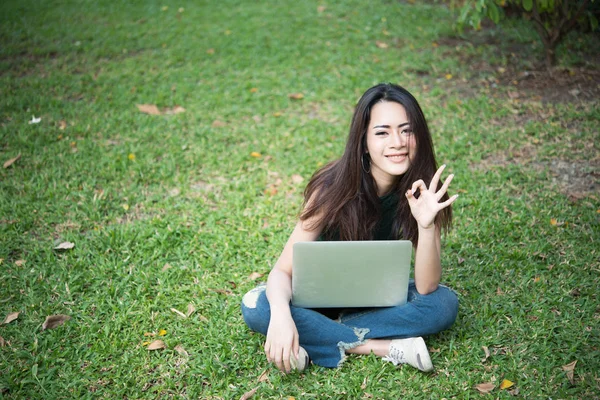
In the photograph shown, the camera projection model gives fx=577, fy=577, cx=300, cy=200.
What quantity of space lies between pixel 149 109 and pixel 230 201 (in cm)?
177

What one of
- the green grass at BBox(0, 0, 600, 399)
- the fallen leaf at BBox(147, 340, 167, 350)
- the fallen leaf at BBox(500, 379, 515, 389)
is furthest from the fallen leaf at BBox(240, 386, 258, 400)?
the fallen leaf at BBox(500, 379, 515, 389)

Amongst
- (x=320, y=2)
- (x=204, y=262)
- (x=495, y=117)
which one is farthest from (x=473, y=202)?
(x=320, y=2)

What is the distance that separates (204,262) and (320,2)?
591cm

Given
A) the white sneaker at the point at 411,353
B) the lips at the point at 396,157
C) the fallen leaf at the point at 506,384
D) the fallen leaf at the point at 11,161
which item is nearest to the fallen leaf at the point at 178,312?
the white sneaker at the point at 411,353

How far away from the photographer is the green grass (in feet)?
8.79

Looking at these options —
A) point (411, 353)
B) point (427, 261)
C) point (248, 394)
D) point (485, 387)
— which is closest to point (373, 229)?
point (427, 261)

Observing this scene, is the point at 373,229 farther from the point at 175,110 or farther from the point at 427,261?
the point at 175,110

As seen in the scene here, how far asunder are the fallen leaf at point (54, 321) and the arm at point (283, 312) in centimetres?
116

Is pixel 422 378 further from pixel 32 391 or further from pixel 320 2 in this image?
pixel 320 2

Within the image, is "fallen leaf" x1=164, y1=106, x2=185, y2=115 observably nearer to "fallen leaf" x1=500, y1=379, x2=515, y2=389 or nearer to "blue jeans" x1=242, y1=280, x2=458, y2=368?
"blue jeans" x1=242, y1=280, x2=458, y2=368

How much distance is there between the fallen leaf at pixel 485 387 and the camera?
8.23 ft

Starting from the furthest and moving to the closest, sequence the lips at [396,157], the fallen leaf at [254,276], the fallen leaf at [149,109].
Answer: the fallen leaf at [149,109] → the fallen leaf at [254,276] → the lips at [396,157]

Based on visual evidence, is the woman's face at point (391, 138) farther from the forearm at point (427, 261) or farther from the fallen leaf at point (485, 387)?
the fallen leaf at point (485, 387)

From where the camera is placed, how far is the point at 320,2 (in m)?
8.34
